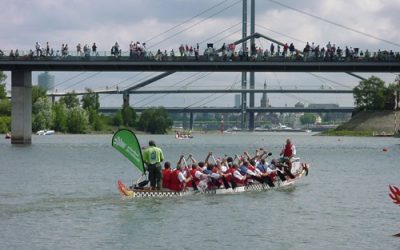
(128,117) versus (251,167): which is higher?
(128,117)

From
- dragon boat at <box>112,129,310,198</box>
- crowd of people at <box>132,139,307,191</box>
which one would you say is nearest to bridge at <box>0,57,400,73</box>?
crowd of people at <box>132,139,307,191</box>

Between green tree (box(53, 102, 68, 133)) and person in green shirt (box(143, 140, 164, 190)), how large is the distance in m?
112

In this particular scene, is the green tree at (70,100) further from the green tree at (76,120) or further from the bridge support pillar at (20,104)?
the bridge support pillar at (20,104)

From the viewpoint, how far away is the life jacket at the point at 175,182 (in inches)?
1454

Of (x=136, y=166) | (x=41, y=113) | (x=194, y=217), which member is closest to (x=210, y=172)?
(x=136, y=166)

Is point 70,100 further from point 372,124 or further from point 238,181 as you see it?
point 238,181

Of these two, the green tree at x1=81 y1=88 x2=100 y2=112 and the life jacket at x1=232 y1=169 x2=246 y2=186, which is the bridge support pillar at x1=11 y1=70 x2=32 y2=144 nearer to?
the life jacket at x1=232 y1=169 x2=246 y2=186

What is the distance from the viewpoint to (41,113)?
14088 cm

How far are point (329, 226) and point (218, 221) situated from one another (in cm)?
353

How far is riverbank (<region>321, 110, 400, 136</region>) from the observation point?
144 metres

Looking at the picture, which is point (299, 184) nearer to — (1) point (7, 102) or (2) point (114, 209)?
(2) point (114, 209)

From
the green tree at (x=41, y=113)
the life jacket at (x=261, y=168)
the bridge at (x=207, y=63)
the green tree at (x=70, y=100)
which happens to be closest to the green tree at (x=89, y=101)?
the green tree at (x=70, y=100)

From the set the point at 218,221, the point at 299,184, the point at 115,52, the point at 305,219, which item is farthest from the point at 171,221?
the point at 115,52

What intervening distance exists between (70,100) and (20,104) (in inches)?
3088
